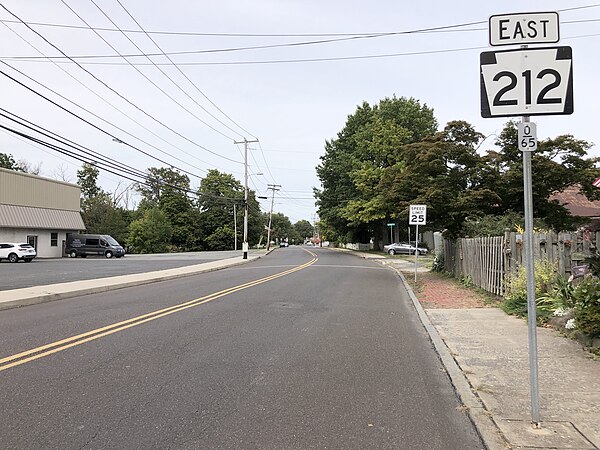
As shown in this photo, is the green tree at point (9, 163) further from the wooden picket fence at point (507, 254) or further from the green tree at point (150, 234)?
the wooden picket fence at point (507, 254)

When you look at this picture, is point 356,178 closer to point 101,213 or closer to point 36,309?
point 36,309

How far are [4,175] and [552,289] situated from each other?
42.7 m

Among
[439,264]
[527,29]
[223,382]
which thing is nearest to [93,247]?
[439,264]

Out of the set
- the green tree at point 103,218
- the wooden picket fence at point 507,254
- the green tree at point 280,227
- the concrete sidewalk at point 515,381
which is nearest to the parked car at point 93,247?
the green tree at point 103,218

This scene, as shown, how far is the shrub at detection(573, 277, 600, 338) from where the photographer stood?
267 inches

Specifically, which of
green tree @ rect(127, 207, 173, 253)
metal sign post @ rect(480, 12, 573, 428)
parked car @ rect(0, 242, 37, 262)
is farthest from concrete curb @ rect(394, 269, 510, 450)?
green tree @ rect(127, 207, 173, 253)

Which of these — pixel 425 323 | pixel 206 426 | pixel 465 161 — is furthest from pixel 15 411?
pixel 465 161

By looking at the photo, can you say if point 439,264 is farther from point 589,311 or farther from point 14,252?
point 14,252

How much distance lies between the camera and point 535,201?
19875 millimetres

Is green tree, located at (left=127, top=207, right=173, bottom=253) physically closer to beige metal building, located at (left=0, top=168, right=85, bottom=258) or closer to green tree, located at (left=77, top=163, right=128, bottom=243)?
green tree, located at (left=77, top=163, right=128, bottom=243)

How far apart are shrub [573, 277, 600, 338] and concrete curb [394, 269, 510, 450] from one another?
190 centimetres

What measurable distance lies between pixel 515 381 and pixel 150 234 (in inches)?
2975

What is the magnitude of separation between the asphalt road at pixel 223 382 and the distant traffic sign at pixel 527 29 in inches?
139

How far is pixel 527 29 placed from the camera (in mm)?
4520
